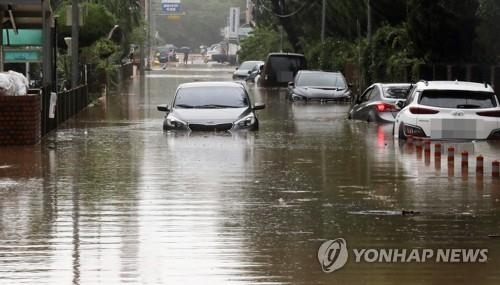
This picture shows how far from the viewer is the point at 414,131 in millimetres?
23609

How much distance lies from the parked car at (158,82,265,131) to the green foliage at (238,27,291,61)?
2183 inches

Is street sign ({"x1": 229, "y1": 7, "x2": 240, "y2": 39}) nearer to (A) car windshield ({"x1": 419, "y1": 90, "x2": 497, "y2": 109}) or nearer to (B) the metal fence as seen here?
(B) the metal fence

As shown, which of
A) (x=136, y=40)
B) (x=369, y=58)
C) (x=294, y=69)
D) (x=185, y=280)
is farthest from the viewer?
(x=136, y=40)

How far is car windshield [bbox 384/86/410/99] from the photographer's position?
1179 inches

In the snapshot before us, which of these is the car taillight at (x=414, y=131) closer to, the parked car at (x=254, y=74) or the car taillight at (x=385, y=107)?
the car taillight at (x=385, y=107)

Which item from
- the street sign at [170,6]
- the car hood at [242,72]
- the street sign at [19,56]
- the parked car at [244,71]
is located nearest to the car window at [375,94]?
the street sign at [19,56]

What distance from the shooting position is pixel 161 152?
21.6 meters

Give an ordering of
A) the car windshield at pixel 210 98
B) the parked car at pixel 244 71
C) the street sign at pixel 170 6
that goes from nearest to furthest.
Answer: the car windshield at pixel 210 98 → the parked car at pixel 244 71 → the street sign at pixel 170 6

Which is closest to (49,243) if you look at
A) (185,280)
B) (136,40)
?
(185,280)

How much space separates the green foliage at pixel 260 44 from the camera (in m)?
86.2

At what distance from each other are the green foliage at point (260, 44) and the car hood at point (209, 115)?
5642cm

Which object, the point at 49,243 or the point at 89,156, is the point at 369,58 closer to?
the point at 89,156

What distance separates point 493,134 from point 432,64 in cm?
1657

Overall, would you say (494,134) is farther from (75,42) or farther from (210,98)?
(75,42)
